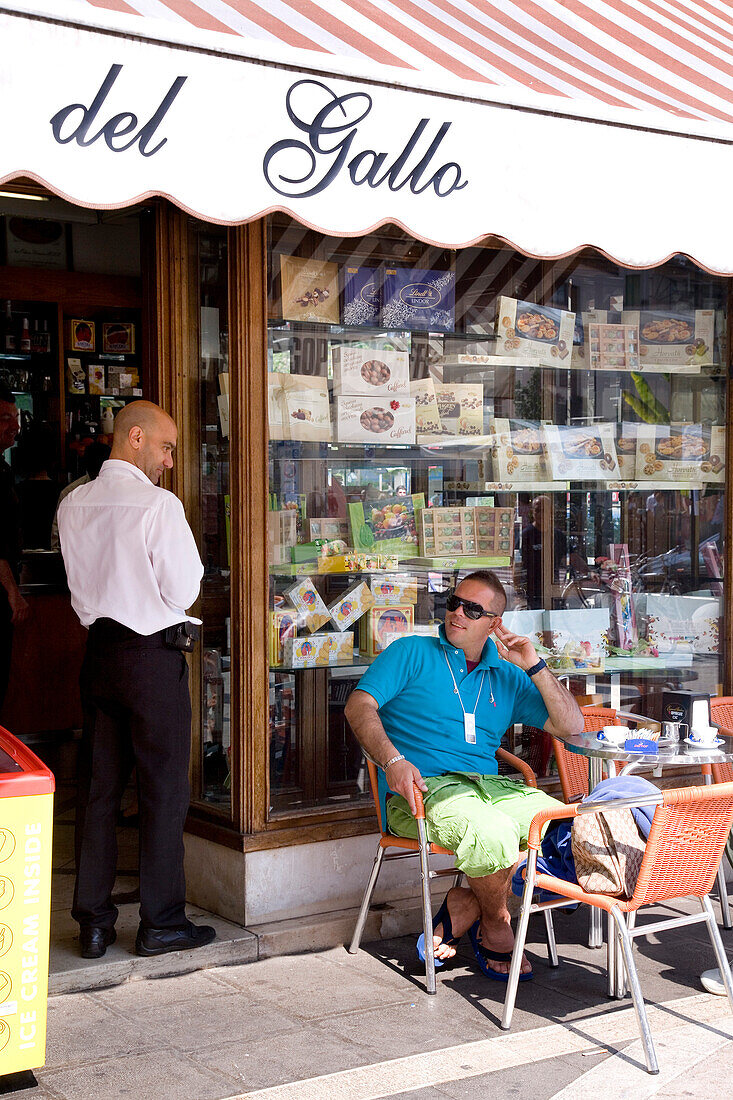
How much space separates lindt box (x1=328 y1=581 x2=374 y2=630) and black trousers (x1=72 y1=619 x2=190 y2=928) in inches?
35.7

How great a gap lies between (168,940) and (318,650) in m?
1.30

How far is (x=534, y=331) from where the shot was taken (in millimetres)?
5660

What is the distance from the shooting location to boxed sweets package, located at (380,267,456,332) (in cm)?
524

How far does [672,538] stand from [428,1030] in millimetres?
2958

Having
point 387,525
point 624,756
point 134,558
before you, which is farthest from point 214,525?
point 624,756

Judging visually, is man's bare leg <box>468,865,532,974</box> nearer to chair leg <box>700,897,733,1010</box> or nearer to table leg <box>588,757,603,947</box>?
table leg <box>588,757,603,947</box>

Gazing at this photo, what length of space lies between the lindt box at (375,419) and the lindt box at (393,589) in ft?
1.92

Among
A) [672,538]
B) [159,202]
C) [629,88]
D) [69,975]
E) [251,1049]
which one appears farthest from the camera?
[672,538]

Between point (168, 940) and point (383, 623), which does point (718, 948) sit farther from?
point (383, 623)

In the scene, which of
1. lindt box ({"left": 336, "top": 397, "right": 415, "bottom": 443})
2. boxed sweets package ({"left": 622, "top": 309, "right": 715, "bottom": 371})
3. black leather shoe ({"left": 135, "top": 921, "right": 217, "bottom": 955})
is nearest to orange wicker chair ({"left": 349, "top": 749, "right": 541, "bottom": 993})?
black leather shoe ({"left": 135, "top": 921, "right": 217, "bottom": 955})

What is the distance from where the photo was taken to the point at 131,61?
131 inches

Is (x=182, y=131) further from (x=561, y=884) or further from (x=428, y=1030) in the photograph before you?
(x=428, y=1030)

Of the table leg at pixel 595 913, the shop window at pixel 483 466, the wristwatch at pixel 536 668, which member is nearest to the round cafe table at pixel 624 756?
the table leg at pixel 595 913

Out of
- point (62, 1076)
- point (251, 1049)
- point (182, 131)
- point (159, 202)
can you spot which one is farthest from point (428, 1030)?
point (159, 202)
